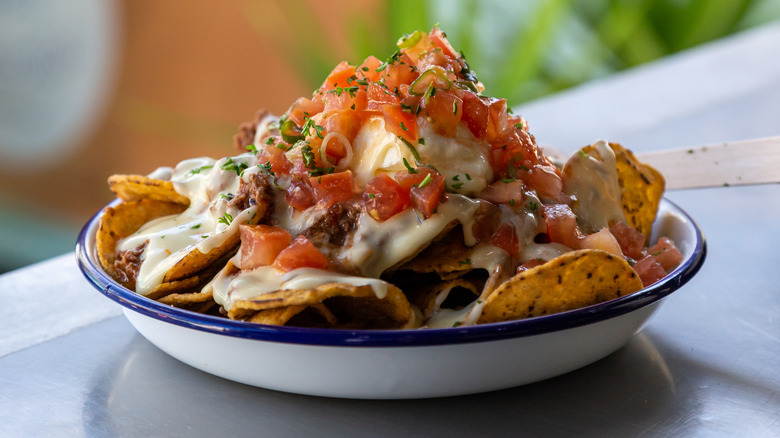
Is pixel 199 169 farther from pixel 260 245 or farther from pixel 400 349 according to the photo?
pixel 400 349

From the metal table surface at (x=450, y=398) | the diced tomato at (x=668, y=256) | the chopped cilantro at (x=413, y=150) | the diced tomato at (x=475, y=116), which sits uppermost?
the diced tomato at (x=475, y=116)

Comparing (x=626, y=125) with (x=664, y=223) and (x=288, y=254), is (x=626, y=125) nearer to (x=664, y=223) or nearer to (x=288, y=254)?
(x=664, y=223)

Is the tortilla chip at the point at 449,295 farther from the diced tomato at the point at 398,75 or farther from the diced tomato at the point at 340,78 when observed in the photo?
the diced tomato at the point at 340,78

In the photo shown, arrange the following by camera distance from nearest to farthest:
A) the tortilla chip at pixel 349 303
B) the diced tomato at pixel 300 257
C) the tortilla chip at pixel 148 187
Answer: the tortilla chip at pixel 349 303 < the diced tomato at pixel 300 257 < the tortilla chip at pixel 148 187

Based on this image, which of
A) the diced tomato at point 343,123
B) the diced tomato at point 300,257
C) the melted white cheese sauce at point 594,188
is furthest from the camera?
the melted white cheese sauce at point 594,188

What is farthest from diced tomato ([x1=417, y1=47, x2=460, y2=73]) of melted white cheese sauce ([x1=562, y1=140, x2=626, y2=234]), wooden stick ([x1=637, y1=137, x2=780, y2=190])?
wooden stick ([x1=637, y1=137, x2=780, y2=190])

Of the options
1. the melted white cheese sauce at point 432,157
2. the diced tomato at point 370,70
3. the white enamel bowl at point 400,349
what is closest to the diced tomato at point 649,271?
the white enamel bowl at point 400,349

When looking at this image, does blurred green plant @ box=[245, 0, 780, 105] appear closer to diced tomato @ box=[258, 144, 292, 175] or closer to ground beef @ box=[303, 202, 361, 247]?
diced tomato @ box=[258, 144, 292, 175]

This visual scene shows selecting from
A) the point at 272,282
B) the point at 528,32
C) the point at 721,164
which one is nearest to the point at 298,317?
the point at 272,282
